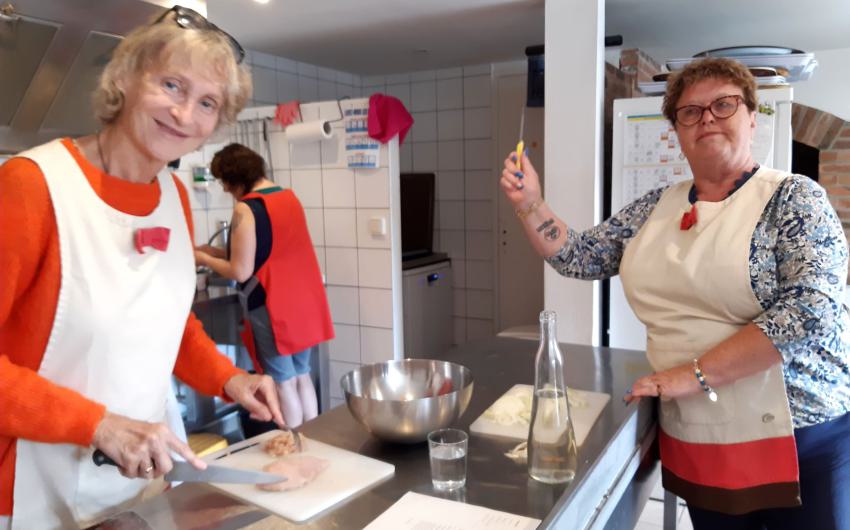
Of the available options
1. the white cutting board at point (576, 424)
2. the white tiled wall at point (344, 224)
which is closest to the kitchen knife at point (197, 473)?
the white cutting board at point (576, 424)

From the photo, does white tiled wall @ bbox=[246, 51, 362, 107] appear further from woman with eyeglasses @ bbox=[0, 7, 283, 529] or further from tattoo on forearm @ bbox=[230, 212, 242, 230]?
woman with eyeglasses @ bbox=[0, 7, 283, 529]

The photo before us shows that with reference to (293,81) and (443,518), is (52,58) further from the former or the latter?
(293,81)

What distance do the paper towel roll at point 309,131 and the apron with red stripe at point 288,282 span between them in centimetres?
63

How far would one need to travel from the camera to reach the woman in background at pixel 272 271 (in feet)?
8.27

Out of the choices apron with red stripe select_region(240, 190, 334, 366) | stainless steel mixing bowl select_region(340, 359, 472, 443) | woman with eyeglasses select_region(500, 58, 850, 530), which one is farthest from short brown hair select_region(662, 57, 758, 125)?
apron with red stripe select_region(240, 190, 334, 366)

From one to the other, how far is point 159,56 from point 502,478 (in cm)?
83

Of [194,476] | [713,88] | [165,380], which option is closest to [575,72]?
[713,88]

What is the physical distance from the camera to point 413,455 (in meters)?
1.03

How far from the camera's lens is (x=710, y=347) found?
120 centimetres

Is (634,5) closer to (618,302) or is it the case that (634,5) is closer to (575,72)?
(575,72)

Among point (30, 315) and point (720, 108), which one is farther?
point (720, 108)

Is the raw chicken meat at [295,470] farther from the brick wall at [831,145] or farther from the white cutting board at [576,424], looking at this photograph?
the brick wall at [831,145]

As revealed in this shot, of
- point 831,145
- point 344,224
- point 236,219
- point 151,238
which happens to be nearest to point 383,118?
point 344,224

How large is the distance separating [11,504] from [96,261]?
37 cm
